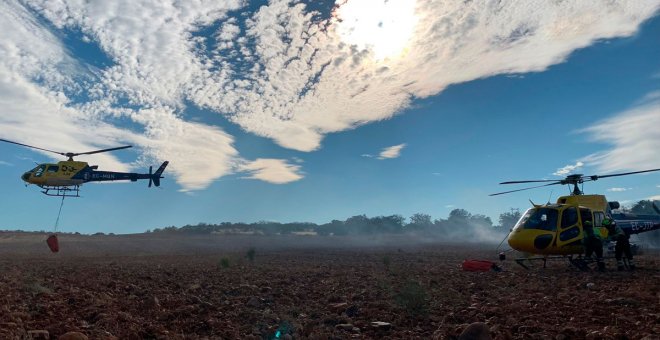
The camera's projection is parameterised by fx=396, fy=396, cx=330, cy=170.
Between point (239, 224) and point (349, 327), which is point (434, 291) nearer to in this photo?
point (349, 327)

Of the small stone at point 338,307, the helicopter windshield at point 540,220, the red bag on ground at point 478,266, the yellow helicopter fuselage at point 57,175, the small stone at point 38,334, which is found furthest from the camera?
the yellow helicopter fuselage at point 57,175

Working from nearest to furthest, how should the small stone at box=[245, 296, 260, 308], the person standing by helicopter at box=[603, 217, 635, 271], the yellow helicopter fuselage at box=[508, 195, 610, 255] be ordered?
the small stone at box=[245, 296, 260, 308] → the person standing by helicopter at box=[603, 217, 635, 271] → the yellow helicopter fuselage at box=[508, 195, 610, 255]

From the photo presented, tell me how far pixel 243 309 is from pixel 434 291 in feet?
17.0

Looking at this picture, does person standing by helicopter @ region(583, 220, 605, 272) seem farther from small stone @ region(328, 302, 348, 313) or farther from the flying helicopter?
the flying helicopter

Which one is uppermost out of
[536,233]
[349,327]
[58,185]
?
[58,185]

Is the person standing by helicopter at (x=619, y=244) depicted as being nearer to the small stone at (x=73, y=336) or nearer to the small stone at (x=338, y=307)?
the small stone at (x=338, y=307)

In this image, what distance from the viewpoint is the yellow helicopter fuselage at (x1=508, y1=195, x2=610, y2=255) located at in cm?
1524

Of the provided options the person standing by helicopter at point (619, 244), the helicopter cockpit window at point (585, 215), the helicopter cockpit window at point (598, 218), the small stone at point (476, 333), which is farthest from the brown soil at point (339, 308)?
the helicopter cockpit window at point (598, 218)

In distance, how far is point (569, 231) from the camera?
50.5 feet

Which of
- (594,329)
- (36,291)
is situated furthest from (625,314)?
(36,291)

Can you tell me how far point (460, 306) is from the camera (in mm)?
8945

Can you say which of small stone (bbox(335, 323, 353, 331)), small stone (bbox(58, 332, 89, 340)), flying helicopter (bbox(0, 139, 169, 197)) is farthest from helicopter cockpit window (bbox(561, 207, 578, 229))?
flying helicopter (bbox(0, 139, 169, 197))

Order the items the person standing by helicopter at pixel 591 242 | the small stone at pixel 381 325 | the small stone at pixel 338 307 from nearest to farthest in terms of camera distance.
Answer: the small stone at pixel 381 325
the small stone at pixel 338 307
the person standing by helicopter at pixel 591 242

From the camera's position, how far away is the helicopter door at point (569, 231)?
15305mm
